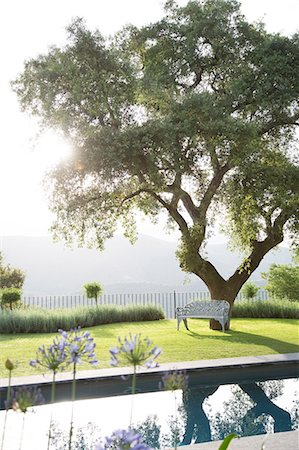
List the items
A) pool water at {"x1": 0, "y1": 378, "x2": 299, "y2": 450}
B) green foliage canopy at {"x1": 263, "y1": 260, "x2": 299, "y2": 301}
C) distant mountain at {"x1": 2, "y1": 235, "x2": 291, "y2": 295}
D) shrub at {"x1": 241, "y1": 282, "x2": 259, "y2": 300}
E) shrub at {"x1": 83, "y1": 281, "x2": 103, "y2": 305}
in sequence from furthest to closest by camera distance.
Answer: distant mountain at {"x1": 2, "y1": 235, "x2": 291, "y2": 295} < green foliage canopy at {"x1": 263, "y1": 260, "x2": 299, "y2": 301} < shrub at {"x1": 241, "y1": 282, "x2": 259, "y2": 300} < shrub at {"x1": 83, "y1": 281, "x2": 103, "y2": 305} < pool water at {"x1": 0, "y1": 378, "x2": 299, "y2": 450}

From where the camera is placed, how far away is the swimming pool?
20.3 feet

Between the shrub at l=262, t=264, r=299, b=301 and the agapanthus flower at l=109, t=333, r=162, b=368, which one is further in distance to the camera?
the shrub at l=262, t=264, r=299, b=301

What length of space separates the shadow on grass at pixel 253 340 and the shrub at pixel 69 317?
380cm

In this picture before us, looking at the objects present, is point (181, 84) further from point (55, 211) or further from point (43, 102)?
point (55, 211)

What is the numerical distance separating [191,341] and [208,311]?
2162mm

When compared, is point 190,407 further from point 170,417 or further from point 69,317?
point 69,317

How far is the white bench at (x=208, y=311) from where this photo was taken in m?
14.2

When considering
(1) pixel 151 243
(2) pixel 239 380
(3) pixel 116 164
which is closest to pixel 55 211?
(3) pixel 116 164

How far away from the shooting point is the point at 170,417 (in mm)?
6867

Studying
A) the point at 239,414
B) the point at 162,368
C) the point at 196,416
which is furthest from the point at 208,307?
A: the point at 196,416

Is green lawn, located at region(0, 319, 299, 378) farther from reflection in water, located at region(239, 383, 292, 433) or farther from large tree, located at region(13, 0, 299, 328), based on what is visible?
reflection in water, located at region(239, 383, 292, 433)

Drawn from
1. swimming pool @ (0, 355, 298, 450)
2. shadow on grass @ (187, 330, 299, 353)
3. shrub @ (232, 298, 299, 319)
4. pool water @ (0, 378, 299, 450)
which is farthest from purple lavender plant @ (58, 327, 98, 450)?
shrub @ (232, 298, 299, 319)

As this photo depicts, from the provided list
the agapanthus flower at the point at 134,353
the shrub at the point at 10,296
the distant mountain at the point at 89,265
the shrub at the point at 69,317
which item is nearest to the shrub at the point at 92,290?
the shrub at the point at 69,317

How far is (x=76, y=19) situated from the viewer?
15.1m
